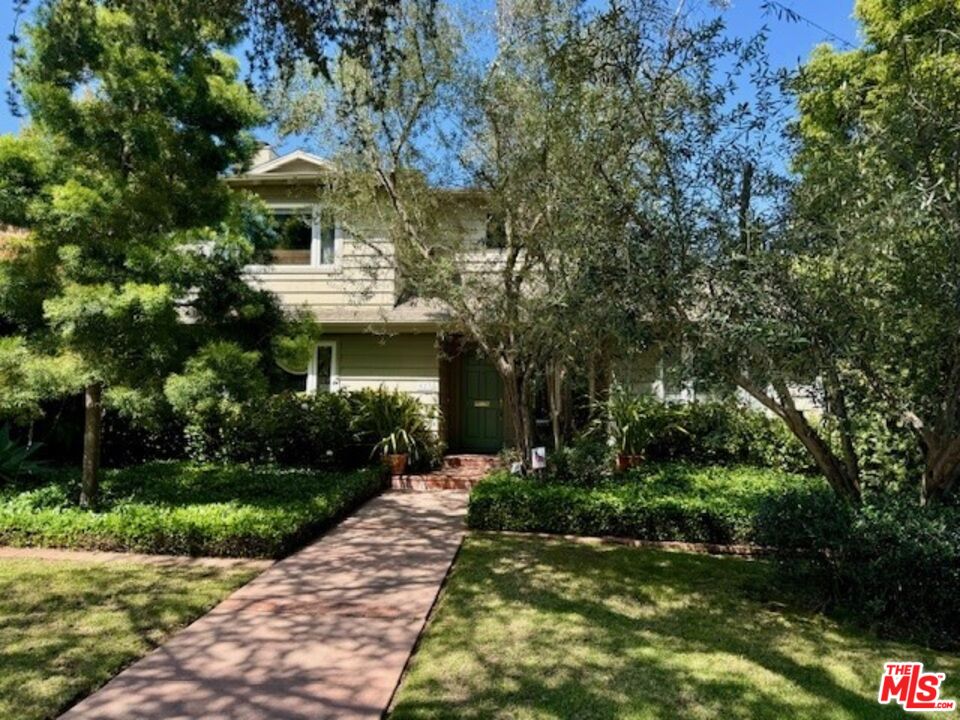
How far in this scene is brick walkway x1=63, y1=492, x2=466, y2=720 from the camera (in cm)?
364

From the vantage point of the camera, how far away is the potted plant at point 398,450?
37.2ft

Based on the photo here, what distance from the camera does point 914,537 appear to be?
4.79 m

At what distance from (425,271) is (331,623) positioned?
5234 millimetres

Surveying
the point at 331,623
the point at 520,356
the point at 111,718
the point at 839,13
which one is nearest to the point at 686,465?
the point at 520,356

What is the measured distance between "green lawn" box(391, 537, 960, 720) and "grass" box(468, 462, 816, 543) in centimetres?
107

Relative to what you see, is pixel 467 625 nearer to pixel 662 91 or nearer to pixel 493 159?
pixel 662 91

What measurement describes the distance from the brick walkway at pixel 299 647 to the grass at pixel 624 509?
1138 mm

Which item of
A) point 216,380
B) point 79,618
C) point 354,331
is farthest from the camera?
point 354,331

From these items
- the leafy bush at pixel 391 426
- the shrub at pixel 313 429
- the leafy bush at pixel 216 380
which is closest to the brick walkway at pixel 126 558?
the leafy bush at pixel 216 380

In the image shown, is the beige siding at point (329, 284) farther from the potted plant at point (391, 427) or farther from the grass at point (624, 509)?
the grass at point (624, 509)

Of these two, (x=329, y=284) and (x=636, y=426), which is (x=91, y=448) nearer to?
(x=329, y=284)

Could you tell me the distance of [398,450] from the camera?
11.5 m
